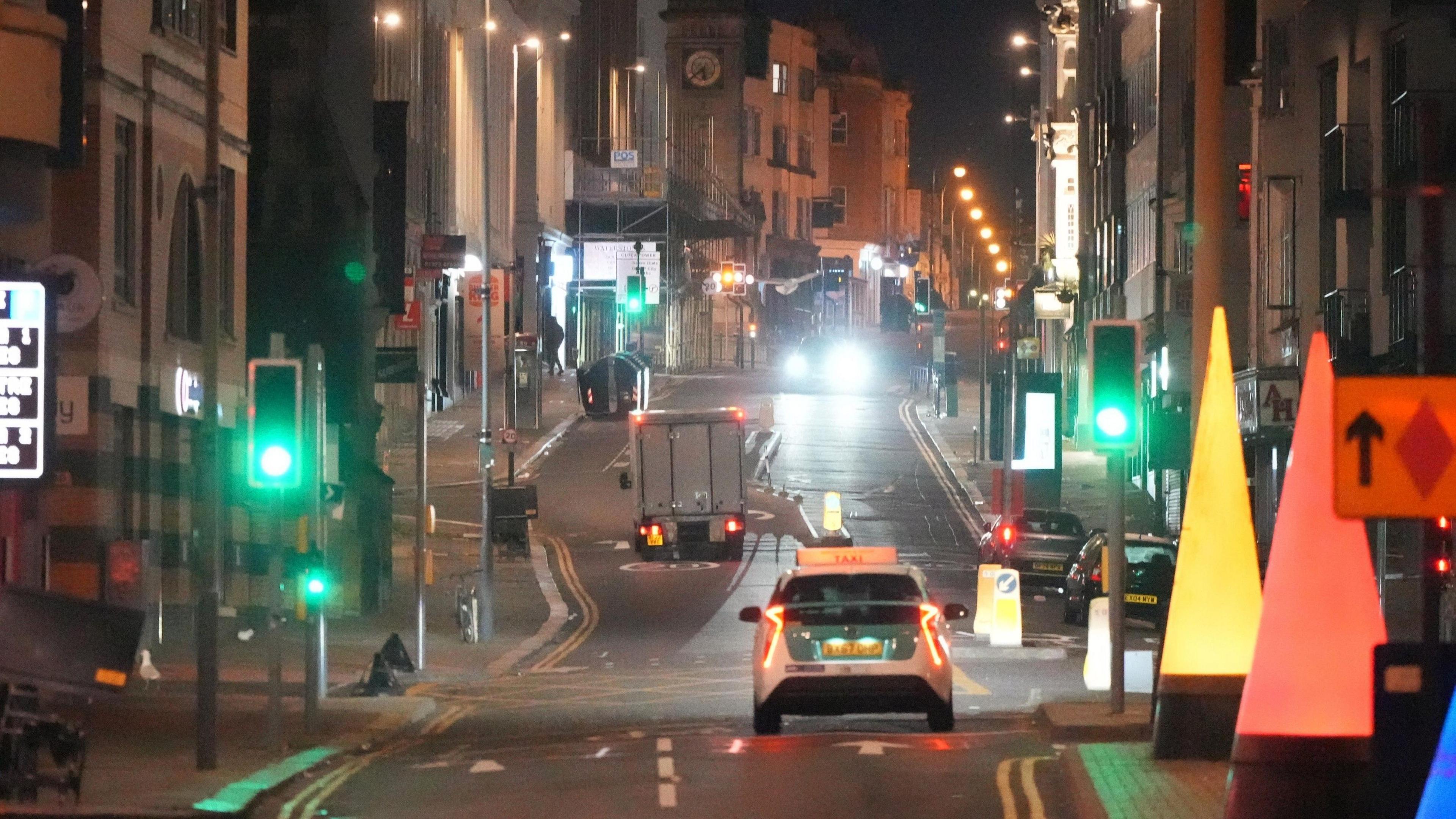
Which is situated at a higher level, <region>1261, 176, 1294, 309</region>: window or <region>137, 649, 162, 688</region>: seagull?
<region>1261, 176, 1294, 309</region>: window

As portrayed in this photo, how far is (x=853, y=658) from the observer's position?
19.2 meters

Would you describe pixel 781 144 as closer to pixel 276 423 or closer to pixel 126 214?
pixel 126 214

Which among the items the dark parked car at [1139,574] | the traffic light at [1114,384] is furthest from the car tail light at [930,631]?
the dark parked car at [1139,574]

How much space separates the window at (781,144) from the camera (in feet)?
409

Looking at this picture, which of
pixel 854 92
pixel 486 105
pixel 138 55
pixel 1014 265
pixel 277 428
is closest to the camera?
pixel 277 428

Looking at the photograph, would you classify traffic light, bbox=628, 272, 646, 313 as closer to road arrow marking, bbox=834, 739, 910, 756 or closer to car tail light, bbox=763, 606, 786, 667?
car tail light, bbox=763, 606, 786, 667

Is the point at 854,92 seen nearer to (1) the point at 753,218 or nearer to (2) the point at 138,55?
(1) the point at 753,218

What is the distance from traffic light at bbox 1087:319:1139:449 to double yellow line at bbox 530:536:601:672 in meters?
12.5

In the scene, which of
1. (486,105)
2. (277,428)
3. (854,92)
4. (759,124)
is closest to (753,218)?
(759,124)

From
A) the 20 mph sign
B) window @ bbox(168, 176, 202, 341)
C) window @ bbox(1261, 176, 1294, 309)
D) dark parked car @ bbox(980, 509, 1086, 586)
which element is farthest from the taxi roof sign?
window @ bbox(1261, 176, 1294, 309)

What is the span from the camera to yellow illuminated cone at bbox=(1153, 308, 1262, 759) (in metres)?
14.8

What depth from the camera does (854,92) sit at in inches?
5586

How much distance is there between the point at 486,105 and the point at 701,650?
40.2 feet

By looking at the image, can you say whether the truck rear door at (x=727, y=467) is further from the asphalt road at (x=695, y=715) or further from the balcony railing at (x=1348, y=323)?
the balcony railing at (x=1348, y=323)
